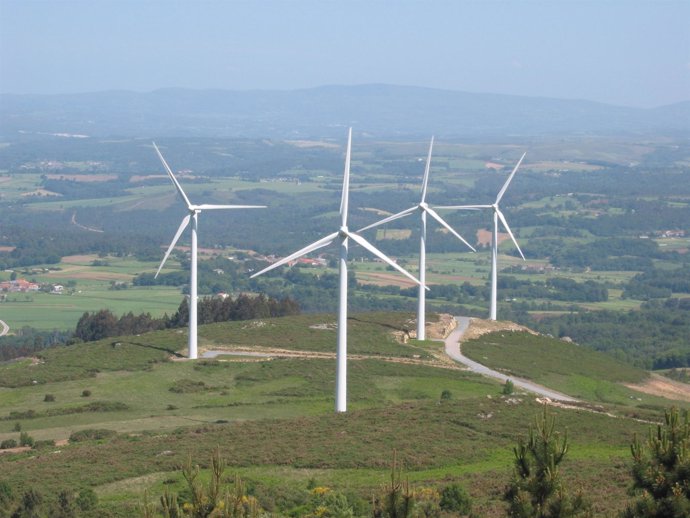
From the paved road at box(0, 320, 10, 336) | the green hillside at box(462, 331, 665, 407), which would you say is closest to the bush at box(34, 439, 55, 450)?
the green hillside at box(462, 331, 665, 407)

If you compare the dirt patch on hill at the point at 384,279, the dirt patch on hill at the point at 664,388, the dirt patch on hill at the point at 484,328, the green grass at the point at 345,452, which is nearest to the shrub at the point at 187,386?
the green grass at the point at 345,452

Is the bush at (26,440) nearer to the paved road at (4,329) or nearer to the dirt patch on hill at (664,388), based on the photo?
the dirt patch on hill at (664,388)

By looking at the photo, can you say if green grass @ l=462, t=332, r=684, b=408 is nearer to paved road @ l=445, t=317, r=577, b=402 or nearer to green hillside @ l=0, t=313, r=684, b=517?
green hillside @ l=0, t=313, r=684, b=517

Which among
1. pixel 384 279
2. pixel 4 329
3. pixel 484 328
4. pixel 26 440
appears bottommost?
pixel 384 279

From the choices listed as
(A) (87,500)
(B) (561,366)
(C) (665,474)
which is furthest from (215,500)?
(B) (561,366)

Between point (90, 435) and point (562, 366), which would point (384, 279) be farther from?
point (90, 435)

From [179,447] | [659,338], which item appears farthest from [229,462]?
[659,338]

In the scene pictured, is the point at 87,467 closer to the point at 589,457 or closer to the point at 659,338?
the point at 589,457
